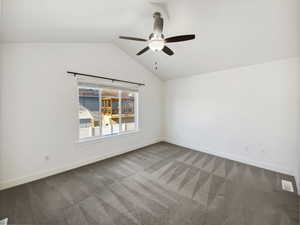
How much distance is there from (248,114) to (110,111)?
3.75 meters

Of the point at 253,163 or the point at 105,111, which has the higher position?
the point at 105,111

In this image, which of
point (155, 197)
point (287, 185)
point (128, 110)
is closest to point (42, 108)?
point (128, 110)

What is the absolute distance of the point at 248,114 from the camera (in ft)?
10.0

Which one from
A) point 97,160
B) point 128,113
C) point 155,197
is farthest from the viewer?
point 128,113

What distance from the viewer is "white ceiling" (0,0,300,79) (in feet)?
5.31

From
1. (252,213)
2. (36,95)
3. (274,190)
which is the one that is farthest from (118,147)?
(274,190)

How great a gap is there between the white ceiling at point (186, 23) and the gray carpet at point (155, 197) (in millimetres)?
2511

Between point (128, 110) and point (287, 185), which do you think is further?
point (128, 110)

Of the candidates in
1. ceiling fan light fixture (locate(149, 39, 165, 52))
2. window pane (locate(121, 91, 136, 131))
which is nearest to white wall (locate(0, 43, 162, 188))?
window pane (locate(121, 91, 136, 131))

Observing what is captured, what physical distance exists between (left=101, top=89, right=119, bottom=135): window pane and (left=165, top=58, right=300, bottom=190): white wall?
2334 millimetres

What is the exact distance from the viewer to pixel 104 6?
5.86 ft

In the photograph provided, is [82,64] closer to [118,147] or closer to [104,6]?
[104,6]

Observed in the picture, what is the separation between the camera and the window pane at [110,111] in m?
3.42

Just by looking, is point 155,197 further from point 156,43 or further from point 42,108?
point 42,108
